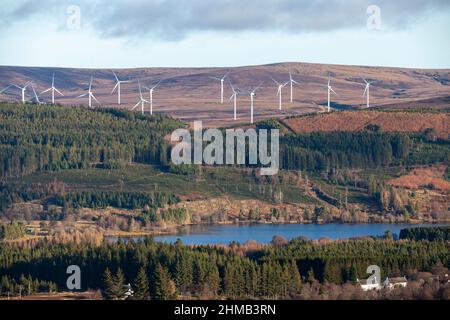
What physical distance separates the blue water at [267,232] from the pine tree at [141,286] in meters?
28.6

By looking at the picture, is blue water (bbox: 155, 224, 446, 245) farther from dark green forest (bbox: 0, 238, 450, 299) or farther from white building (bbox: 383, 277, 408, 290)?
white building (bbox: 383, 277, 408, 290)

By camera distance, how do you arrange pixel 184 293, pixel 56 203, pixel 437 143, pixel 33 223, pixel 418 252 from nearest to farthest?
1. pixel 184 293
2. pixel 418 252
3. pixel 33 223
4. pixel 56 203
5. pixel 437 143

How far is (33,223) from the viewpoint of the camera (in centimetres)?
13888

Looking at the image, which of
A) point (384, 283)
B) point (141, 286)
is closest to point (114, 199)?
point (141, 286)

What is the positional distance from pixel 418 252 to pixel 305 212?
47982 millimetres

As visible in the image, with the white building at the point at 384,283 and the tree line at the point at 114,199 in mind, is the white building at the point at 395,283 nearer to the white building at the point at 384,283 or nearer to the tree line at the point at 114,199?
the white building at the point at 384,283

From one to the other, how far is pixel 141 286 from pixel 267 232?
46.2 meters

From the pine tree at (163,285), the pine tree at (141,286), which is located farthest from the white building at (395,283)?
the pine tree at (141,286)

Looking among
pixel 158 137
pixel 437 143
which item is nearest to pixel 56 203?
pixel 158 137

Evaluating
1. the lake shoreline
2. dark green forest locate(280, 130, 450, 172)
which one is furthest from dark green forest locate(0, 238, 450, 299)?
dark green forest locate(280, 130, 450, 172)

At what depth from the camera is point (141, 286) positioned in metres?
90.0

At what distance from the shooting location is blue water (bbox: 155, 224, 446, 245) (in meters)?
126

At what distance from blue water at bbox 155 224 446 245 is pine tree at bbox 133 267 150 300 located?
28.6 metres

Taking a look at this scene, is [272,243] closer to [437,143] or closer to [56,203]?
[56,203]
